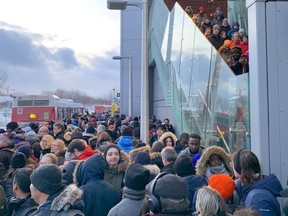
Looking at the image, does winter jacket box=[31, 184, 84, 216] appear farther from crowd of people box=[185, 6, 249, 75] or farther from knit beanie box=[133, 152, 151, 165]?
crowd of people box=[185, 6, 249, 75]

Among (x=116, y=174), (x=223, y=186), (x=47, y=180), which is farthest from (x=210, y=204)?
(x=116, y=174)

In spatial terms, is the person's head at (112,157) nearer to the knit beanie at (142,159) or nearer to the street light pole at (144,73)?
the knit beanie at (142,159)

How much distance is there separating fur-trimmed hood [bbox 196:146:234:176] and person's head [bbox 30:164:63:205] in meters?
1.85

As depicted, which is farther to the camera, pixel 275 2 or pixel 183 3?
pixel 183 3

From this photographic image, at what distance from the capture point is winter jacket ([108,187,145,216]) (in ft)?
10.5

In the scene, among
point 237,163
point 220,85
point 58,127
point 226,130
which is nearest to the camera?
point 237,163

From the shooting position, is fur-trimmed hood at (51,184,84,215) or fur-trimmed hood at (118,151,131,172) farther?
fur-trimmed hood at (118,151,131,172)

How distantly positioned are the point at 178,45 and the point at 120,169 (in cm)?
918

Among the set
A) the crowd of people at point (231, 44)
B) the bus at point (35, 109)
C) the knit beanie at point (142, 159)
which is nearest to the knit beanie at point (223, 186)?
the knit beanie at point (142, 159)

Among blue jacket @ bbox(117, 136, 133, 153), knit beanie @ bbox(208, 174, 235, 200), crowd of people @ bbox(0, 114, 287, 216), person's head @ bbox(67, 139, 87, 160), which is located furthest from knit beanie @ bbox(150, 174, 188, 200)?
blue jacket @ bbox(117, 136, 133, 153)

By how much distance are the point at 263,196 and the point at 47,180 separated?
1.96 m

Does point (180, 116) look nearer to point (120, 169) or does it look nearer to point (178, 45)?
point (178, 45)

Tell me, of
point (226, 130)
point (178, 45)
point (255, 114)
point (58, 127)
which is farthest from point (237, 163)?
point (178, 45)

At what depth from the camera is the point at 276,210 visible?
3062mm
